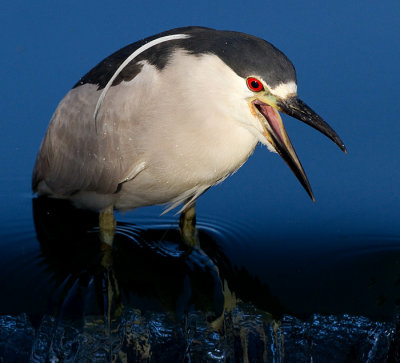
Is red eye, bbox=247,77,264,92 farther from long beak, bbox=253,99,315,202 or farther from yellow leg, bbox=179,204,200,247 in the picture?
yellow leg, bbox=179,204,200,247

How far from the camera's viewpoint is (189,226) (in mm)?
3359

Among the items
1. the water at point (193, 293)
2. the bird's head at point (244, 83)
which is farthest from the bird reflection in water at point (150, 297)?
the bird's head at point (244, 83)

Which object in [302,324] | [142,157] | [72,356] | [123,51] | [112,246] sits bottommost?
[72,356]

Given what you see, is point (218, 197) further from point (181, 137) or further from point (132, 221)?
point (181, 137)

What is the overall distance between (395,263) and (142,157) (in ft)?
3.95

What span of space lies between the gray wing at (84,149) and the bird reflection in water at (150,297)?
0.84 feet

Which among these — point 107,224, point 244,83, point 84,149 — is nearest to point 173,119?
point 244,83

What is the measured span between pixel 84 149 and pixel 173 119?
0.58 m

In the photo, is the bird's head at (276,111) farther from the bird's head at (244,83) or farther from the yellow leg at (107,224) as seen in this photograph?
the yellow leg at (107,224)

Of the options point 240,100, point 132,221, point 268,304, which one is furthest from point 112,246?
point 240,100

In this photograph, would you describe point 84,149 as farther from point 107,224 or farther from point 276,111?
point 276,111

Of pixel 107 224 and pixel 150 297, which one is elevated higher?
pixel 107 224

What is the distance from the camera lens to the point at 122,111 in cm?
293

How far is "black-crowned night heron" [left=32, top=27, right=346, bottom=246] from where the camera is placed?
2650mm
